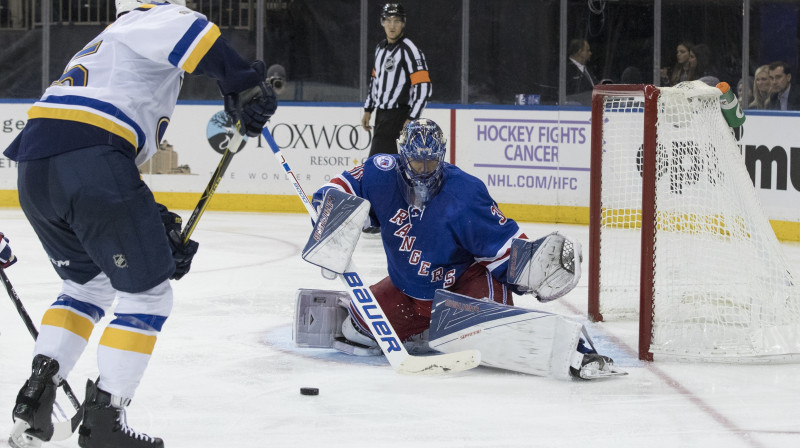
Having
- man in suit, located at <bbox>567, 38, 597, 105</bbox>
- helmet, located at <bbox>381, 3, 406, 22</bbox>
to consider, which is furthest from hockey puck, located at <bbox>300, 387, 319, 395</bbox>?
man in suit, located at <bbox>567, 38, 597, 105</bbox>

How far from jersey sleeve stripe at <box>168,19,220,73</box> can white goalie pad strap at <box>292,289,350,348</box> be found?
1362 millimetres

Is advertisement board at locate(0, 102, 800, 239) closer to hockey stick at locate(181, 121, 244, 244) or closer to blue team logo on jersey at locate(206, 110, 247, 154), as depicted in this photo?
blue team logo on jersey at locate(206, 110, 247, 154)

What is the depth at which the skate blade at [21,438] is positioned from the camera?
7.54 feet

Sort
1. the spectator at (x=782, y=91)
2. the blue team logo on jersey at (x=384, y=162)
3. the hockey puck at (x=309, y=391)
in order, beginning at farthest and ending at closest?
the spectator at (x=782, y=91)
the blue team logo on jersey at (x=384, y=162)
the hockey puck at (x=309, y=391)

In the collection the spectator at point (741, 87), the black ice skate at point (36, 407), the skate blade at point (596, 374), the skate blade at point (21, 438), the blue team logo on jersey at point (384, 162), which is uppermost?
the spectator at point (741, 87)

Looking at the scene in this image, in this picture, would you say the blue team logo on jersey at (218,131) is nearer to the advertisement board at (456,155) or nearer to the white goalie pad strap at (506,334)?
the advertisement board at (456,155)

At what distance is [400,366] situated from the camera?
3.17m

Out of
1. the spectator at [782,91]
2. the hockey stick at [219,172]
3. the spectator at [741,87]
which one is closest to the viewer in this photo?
the hockey stick at [219,172]

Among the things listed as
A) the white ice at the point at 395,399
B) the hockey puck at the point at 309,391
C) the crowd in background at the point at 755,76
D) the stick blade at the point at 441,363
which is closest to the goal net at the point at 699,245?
the white ice at the point at 395,399

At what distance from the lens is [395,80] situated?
22.0ft

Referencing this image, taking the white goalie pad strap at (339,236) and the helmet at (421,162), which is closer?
the white goalie pad strap at (339,236)

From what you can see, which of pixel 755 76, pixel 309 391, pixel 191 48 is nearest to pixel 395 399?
pixel 309 391

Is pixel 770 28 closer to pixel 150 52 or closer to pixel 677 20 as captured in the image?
pixel 677 20

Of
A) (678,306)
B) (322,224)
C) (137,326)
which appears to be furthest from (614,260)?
(137,326)
